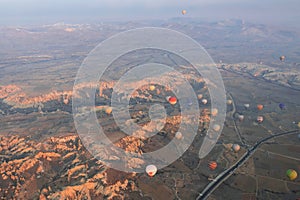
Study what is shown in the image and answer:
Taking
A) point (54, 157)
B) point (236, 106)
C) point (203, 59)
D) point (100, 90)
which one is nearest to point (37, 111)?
point (100, 90)

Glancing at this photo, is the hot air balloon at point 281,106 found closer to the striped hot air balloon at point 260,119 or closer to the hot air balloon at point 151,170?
the striped hot air balloon at point 260,119

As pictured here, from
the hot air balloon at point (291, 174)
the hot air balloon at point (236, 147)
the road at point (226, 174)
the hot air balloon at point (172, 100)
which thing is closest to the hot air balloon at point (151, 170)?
the road at point (226, 174)

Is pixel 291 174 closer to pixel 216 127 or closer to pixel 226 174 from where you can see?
pixel 226 174

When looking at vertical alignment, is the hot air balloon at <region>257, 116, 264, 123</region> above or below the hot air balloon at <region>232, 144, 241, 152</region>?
below

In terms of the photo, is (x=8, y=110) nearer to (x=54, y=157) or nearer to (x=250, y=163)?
(x=54, y=157)

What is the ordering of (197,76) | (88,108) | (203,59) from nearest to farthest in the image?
1. (88,108)
2. (197,76)
3. (203,59)

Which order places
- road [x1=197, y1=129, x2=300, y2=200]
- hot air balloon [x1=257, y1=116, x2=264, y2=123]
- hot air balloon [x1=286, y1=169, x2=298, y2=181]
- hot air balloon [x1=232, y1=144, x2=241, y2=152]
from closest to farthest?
road [x1=197, y1=129, x2=300, y2=200] < hot air balloon [x1=286, y1=169, x2=298, y2=181] < hot air balloon [x1=232, y1=144, x2=241, y2=152] < hot air balloon [x1=257, y1=116, x2=264, y2=123]

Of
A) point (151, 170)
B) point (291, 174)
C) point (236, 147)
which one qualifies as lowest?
point (291, 174)

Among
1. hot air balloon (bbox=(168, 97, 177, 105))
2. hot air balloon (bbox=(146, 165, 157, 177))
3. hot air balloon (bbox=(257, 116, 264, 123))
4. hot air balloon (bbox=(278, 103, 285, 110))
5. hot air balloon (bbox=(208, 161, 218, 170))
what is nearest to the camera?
hot air balloon (bbox=(146, 165, 157, 177))

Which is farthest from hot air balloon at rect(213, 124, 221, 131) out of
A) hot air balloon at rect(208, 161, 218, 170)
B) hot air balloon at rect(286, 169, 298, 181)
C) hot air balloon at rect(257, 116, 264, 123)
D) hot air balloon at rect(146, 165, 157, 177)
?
hot air balloon at rect(146, 165, 157, 177)

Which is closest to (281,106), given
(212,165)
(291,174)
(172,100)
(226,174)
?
(172,100)

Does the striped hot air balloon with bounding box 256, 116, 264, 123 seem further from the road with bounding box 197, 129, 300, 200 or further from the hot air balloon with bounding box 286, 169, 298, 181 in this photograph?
the hot air balloon with bounding box 286, 169, 298, 181
